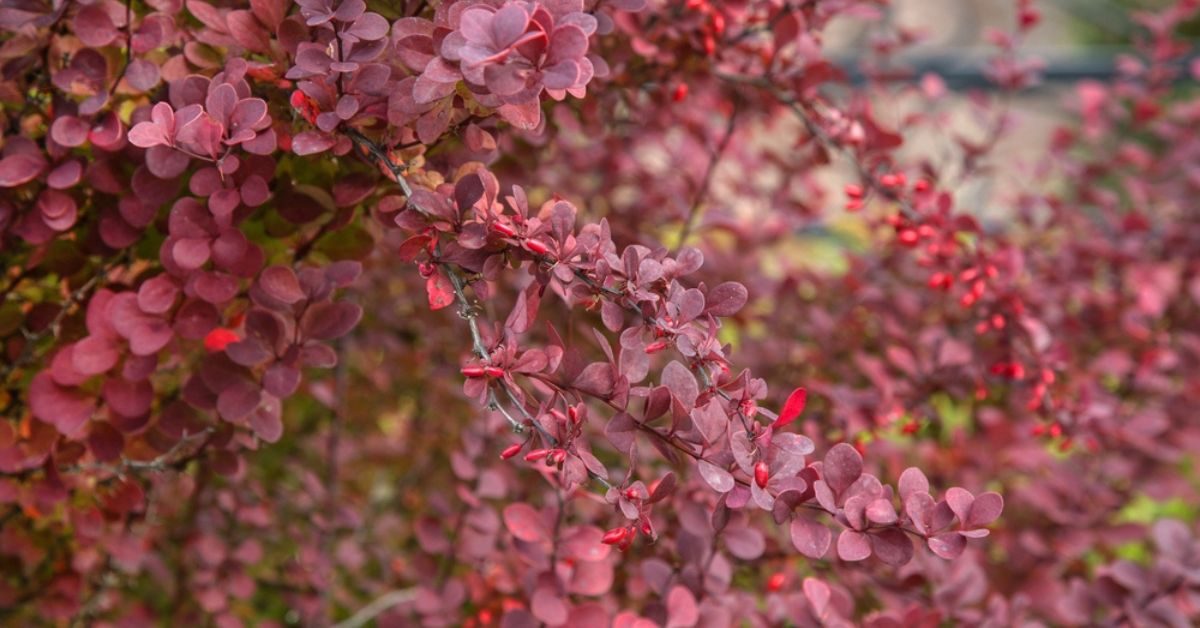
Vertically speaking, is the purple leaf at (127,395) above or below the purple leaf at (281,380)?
below

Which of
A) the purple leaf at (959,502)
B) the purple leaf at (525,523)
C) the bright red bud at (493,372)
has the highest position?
the bright red bud at (493,372)

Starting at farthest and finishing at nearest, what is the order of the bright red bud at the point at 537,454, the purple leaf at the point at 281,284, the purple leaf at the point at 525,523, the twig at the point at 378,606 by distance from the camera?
1. the twig at the point at 378,606
2. the purple leaf at the point at 525,523
3. the purple leaf at the point at 281,284
4. the bright red bud at the point at 537,454

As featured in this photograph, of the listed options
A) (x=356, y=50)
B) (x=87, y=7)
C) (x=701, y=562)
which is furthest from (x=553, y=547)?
(x=87, y=7)

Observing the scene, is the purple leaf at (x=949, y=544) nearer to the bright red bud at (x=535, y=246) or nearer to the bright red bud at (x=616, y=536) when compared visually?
the bright red bud at (x=616, y=536)

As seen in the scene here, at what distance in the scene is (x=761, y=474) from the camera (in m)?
0.90

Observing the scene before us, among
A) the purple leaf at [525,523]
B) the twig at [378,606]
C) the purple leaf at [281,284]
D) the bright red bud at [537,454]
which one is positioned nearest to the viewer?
the bright red bud at [537,454]

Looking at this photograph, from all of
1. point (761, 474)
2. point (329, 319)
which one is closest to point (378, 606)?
point (329, 319)

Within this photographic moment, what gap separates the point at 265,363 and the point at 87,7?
428 millimetres

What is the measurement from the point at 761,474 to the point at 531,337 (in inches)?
39.0

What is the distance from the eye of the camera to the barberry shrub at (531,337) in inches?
37.9

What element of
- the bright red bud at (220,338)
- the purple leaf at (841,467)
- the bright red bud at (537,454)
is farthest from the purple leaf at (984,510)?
the bright red bud at (220,338)

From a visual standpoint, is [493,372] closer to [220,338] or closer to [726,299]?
[726,299]

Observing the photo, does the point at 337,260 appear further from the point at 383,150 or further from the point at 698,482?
the point at 698,482

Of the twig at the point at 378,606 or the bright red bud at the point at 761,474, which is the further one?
the twig at the point at 378,606
